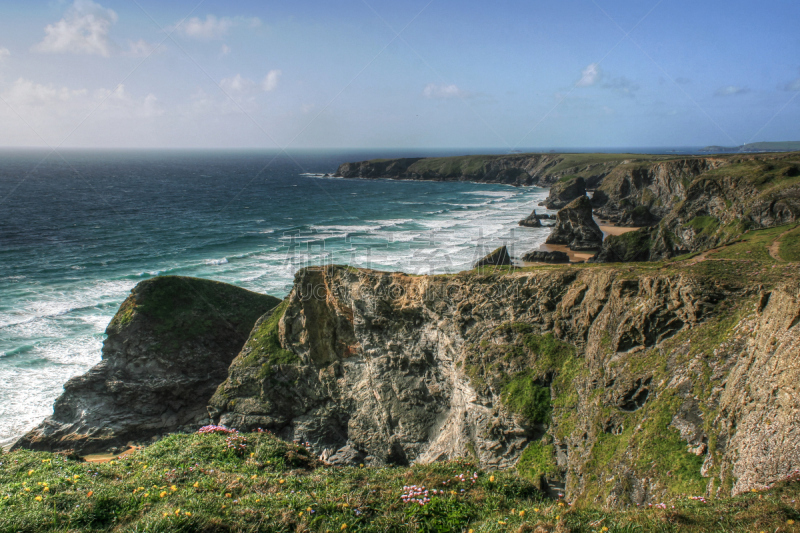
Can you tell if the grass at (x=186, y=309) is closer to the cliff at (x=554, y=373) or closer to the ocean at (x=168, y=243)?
the cliff at (x=554, y=373)

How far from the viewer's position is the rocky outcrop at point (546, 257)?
50375mm

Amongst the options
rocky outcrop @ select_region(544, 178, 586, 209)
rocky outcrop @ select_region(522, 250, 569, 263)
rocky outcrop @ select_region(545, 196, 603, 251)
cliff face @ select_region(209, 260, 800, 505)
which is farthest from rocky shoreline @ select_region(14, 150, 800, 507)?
rocky outcrop @ select_region(544, 178, 586, 209)

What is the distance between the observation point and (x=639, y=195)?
81.6 meters

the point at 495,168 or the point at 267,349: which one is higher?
the point at 495,168

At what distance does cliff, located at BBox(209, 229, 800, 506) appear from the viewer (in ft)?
39.8

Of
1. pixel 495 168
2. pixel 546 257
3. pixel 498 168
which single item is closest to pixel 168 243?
pixel 546 257

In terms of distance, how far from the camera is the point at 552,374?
1831cm

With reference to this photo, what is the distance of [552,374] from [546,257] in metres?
34.2

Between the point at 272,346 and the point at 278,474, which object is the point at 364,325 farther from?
the point at 278,474

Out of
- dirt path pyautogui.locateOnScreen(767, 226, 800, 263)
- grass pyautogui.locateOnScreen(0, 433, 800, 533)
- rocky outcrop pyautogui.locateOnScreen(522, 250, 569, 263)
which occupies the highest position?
dirt path pyautogui.locateOnScreen(767, 226, 800, 263)

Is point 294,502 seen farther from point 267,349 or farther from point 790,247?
point 790,247

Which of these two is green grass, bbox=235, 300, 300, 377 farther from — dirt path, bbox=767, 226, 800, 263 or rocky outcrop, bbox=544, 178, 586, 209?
rocky outcrop, bbox=544, 178, 586, 209

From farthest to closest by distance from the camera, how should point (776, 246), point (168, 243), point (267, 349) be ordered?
point (168, 243), point (267, 349), point (776, 246)

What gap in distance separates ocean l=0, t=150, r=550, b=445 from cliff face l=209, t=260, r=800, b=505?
17205mm
